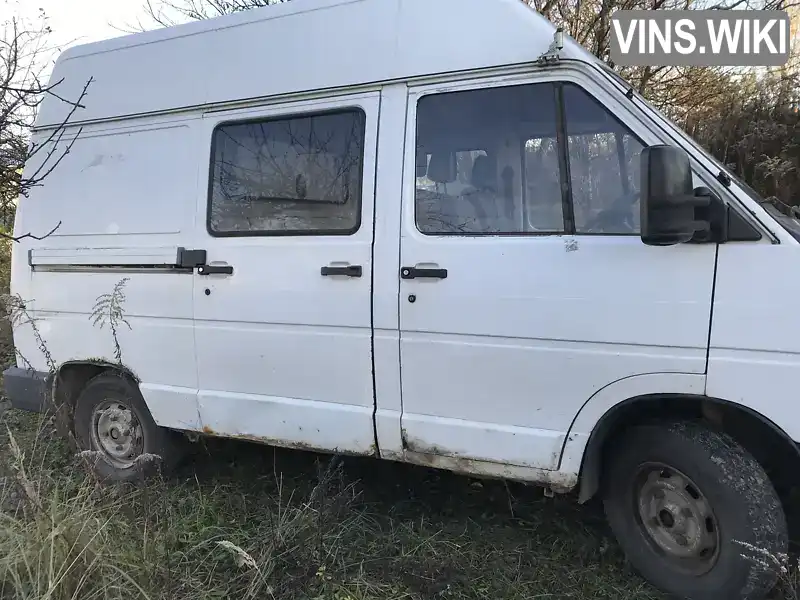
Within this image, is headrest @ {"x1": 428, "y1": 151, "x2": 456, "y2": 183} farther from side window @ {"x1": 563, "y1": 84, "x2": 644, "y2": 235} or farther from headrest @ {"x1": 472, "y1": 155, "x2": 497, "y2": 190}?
side window @ {"x1": 563, "y1": 84, "x2": 644, "y2": 235}

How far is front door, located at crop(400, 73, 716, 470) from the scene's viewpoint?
108 inches

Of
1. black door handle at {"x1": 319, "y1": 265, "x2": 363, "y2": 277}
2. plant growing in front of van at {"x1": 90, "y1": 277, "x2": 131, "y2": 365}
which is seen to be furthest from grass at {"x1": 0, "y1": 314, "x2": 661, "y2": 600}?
black door handle at {"x1": 319, "y1": 265, "x2": 363, "y2": 277}

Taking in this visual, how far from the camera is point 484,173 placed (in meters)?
3.12

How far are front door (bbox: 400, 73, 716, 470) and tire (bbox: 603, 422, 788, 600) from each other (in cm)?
32

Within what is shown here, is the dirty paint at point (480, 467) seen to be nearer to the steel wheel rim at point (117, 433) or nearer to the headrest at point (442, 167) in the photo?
the headrest at point (442, 167)

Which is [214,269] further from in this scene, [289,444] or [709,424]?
[709,424]

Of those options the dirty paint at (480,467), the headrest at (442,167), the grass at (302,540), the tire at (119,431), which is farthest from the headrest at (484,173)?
the tire at (119,431)

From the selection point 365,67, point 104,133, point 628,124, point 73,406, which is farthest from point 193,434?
point 628,124

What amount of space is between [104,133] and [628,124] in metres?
3.19

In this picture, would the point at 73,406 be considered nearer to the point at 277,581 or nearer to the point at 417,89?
the point at 277,581

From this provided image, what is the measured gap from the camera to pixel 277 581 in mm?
2963

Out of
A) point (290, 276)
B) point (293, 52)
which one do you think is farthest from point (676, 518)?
point (293, 52)

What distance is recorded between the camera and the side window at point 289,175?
3.42 metres

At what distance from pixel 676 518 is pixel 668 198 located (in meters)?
1.40
